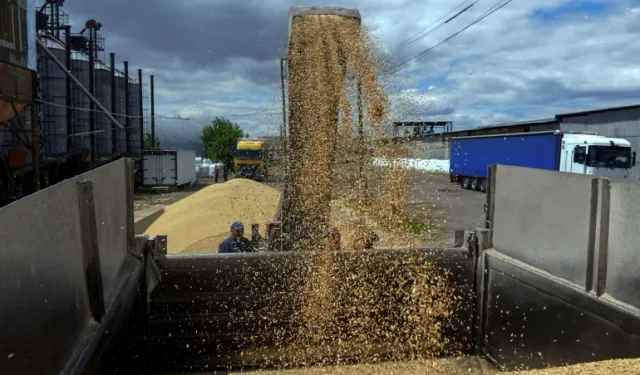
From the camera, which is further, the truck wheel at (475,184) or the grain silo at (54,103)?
the truck wheel at (475,184)

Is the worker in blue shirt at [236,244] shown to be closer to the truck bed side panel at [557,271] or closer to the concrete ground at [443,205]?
the concrete ground at [443,205]

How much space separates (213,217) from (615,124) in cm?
1980

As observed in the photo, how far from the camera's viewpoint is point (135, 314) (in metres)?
2.85

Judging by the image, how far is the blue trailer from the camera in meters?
16.7

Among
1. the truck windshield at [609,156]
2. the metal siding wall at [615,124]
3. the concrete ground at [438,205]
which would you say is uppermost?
the metal siding wall at [615,124]

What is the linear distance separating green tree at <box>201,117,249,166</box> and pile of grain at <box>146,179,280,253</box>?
2881cm

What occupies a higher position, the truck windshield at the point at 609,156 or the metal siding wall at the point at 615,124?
the metal siding wall at the point at 615,124

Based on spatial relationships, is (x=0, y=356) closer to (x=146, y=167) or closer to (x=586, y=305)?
(x=586, y=305)

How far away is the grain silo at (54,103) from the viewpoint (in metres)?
20.6

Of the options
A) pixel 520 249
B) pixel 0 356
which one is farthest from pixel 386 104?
pixel 0 356

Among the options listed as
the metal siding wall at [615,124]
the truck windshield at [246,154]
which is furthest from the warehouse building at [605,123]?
the truck windshield at [246,154]

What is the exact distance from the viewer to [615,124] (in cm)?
2338

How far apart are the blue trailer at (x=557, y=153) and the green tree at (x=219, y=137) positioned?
24403 mm

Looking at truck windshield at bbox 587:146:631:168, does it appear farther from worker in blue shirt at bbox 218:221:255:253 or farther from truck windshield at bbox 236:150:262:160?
worker in blue shirt at bbox 218:221:255:253
